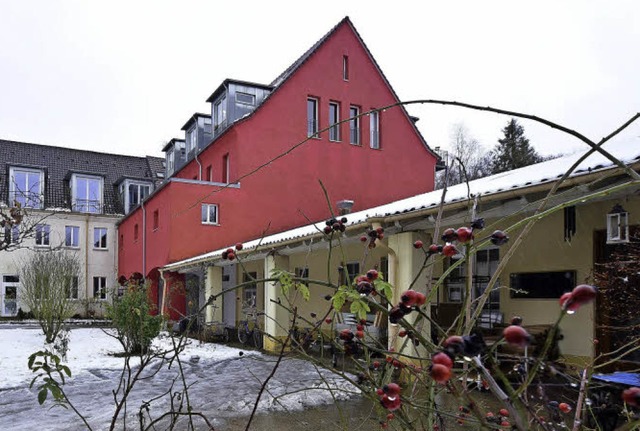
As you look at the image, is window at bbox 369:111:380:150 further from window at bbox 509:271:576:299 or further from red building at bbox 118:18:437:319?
window at bbox 509:271:576:299

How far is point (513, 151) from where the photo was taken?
38750 millimetres

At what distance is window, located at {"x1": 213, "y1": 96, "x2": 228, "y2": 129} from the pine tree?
849 inches

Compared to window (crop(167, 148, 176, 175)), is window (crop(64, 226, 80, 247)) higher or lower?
lower

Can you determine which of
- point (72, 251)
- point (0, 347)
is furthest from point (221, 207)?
point (72, 251)

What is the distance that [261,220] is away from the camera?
19.1 m

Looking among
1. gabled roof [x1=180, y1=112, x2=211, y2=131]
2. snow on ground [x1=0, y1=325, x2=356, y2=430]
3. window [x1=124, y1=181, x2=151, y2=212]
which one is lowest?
snow on ground [x1=0, y1=325, x2=356, y2=430]

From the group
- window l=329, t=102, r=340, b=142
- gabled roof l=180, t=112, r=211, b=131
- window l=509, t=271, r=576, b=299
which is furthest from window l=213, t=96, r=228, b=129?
window l=509, t=271, r=576, b=299

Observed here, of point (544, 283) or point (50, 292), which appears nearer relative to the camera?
point (544, 283)

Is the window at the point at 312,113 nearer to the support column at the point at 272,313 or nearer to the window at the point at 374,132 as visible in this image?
the window at the point at 374,132

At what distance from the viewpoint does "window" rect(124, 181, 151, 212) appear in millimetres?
29844

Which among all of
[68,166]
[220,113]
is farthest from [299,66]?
[68,166]

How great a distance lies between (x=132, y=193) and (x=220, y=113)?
11624 mm

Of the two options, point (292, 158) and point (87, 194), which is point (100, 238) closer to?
point (87, 194)

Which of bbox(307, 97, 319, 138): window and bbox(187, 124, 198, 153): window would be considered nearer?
bbox(307, 97, 319, 138): window
